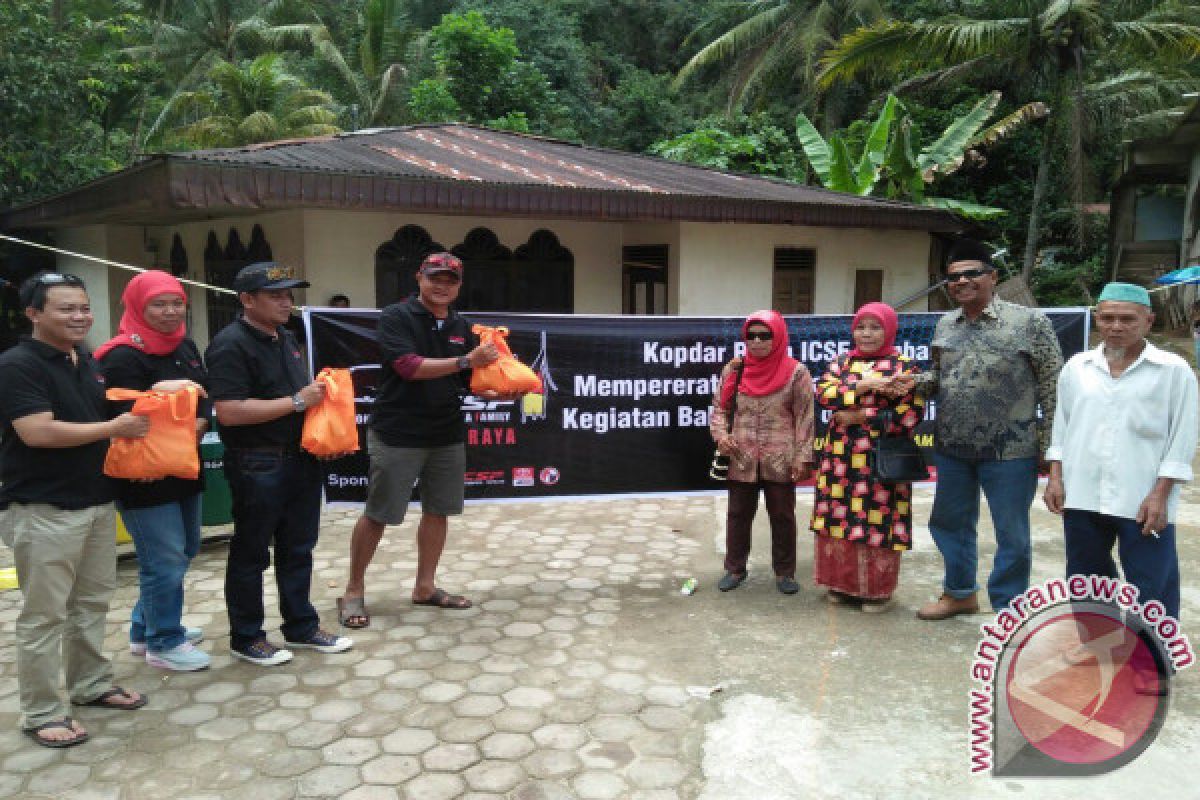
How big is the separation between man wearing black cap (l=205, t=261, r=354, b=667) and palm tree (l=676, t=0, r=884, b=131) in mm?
21137

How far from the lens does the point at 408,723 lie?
3326mm

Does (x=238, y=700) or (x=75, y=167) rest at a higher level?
(x=75, y=167)

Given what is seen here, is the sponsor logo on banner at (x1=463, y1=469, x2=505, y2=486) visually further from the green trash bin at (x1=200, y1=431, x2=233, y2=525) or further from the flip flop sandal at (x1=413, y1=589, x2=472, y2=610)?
the green trash bin at (x1=200, y1=431, x2=233, y2=525)

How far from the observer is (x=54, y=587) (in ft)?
10.0

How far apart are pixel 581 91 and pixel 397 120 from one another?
4.80 m

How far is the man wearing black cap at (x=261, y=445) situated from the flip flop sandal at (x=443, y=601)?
0.83 meters

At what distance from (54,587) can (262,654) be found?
37.6 inches

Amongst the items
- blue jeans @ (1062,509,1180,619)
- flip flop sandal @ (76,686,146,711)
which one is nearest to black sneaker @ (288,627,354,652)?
Result: flip flop sandal @ (76,686,146,711)

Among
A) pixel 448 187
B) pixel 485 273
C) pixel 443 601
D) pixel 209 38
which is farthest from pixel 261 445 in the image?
pixel 209 38

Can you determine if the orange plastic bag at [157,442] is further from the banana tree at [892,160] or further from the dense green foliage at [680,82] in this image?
the banana tree at [892,160]

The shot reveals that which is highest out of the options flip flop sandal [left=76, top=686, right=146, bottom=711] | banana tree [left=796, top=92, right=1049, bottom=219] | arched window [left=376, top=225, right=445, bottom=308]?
banana tree [left=796, top=92, right=1049, bottom=219]

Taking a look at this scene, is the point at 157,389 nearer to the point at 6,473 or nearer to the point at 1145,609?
the point at 6,473

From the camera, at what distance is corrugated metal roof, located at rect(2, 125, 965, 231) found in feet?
21.5

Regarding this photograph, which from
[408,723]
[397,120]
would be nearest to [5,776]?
[408,723]
